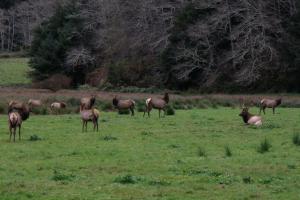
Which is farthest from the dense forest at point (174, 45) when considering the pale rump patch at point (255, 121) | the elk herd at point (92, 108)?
the pale rump patch at point (255, 121)

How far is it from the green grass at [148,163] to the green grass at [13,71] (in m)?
49.5

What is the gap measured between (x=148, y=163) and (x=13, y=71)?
70.6m

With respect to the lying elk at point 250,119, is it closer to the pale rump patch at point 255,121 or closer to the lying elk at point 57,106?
the pale rump patch at point 255,121

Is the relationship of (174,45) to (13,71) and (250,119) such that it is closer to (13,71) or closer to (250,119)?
(13,71)

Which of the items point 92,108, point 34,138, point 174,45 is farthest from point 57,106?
point 174,45

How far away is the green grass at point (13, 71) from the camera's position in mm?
76875

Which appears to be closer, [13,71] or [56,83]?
[56,83]

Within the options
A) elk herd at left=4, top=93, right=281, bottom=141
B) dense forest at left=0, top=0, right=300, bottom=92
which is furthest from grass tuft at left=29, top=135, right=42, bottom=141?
dense forest at left=0, top=0, right=300, bottom=92

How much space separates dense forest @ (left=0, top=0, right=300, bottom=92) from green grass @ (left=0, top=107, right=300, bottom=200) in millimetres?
31875

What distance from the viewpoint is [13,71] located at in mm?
84688

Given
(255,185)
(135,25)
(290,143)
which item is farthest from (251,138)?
(135,25)

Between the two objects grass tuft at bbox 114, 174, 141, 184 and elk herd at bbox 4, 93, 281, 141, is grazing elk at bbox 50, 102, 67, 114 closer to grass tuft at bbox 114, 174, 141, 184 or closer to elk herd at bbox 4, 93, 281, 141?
elk herd at bbox 4, 93, 281, 141

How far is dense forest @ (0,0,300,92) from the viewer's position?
58969 millimetres

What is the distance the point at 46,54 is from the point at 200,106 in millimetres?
34541
